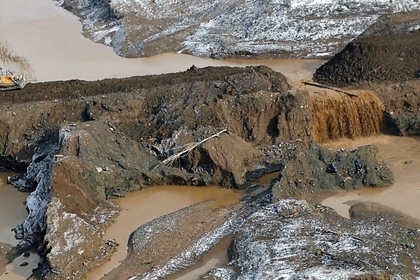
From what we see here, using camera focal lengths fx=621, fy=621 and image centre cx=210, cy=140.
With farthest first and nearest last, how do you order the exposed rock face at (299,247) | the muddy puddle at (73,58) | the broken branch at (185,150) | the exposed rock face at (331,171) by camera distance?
1. the muddy puddle at (73,58)
2. the broken branch at (185,150)
3. the exposed rock face at (331,171)
4. the exposed rock face at (299,247)

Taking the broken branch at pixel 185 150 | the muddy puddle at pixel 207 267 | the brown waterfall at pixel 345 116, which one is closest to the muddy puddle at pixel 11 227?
the muddy puddle at pixel 207 267

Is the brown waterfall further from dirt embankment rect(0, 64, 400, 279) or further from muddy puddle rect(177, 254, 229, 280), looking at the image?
muddy puddle rect(177, 254, 229, 280)

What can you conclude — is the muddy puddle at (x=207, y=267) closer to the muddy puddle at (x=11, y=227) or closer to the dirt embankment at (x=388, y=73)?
the muddy puddle at (x=11, y=227)

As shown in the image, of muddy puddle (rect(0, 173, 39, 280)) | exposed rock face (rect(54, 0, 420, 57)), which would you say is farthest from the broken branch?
exposed rock face (rect(54, 0, 420, 57))

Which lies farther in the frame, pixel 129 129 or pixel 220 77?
pixel 220 77

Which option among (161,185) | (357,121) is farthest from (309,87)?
(161,185)

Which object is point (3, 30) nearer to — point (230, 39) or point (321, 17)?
point (230, 39)
